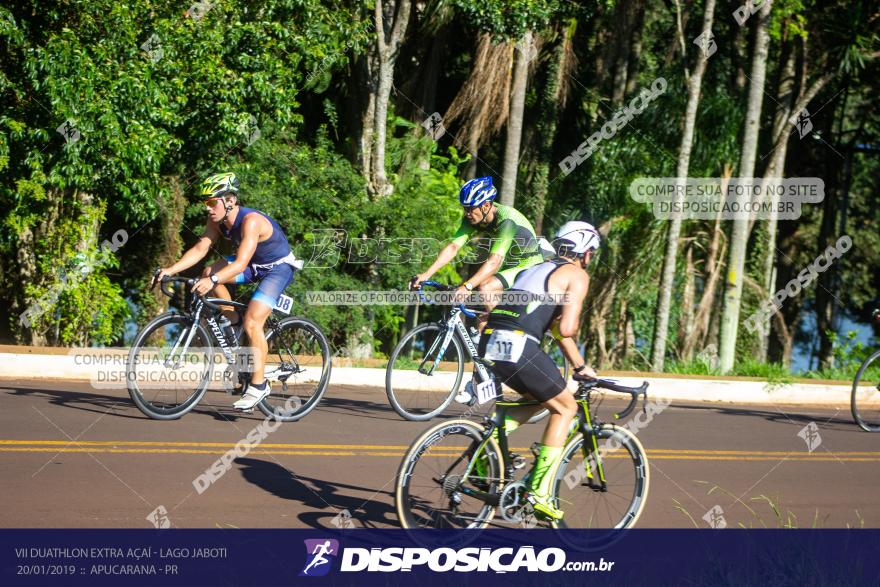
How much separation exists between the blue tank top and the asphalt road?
4.77ft

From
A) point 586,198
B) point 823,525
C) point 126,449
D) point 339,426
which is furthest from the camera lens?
point 586,198

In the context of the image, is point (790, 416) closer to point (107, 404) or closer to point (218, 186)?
point (218, 186)

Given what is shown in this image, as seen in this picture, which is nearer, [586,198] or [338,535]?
[338,535]

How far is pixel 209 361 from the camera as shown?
919 centimetres

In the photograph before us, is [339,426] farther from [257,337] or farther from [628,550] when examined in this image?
[628,550]

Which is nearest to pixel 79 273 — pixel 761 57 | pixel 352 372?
pixel 352 372

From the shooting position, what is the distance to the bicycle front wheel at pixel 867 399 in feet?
39.9

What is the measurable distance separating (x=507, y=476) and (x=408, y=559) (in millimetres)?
755

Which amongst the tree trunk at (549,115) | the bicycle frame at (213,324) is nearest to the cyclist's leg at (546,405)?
the bicycle frame at (213,324)

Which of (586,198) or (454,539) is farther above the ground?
(586,198)

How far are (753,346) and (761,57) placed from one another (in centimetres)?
660

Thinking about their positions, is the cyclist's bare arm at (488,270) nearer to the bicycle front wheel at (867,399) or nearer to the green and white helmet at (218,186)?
the green and white helmet at (218,186)

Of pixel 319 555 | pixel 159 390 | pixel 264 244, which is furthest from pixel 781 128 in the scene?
pixel 319 555

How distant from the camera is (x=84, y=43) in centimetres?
1451
